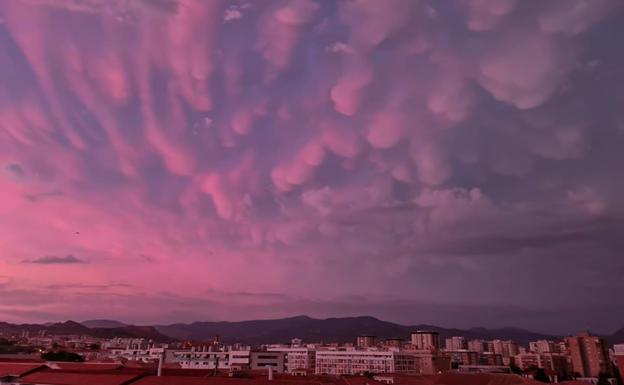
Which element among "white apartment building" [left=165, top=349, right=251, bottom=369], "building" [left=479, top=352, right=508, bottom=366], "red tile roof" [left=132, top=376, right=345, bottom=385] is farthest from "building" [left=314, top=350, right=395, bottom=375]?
"red tile roof" [left=132, top=376, right=345, bottom=385]

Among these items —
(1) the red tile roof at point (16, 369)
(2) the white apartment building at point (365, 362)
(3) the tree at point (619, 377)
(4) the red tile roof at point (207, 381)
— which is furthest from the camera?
(2) the white apartment building at point (365, 362)

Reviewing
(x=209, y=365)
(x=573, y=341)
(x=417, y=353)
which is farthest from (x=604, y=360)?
(x=209, y=365)

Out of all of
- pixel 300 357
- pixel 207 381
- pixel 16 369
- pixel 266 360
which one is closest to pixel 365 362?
pixel 300 357

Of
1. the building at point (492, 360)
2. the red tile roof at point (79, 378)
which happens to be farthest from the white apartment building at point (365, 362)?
the red tile roof at point (79, 378)

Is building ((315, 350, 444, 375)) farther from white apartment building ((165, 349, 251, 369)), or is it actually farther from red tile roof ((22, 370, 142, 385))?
red tile roof ((22, 370, 142, 385))

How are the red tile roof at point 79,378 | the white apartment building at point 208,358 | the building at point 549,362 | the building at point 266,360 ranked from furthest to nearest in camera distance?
the building at point 549,362 < the building at point 266,360 < the white apartment building at point 208,358 < the red tile roof at point 79,378

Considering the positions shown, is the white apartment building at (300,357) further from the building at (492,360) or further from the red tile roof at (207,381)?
the red tile roof at (207,381)

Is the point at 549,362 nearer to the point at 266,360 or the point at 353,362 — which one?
the point at 353,362
